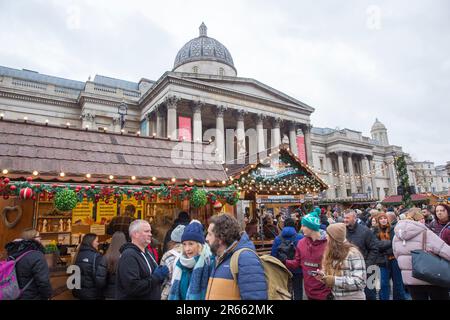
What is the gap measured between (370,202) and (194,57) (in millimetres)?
28490

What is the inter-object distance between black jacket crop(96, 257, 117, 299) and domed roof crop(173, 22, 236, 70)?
34.1m

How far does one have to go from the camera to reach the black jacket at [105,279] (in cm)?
382

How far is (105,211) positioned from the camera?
946 cm

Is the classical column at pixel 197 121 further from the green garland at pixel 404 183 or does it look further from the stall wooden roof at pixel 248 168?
the green garland at pixel 404 183

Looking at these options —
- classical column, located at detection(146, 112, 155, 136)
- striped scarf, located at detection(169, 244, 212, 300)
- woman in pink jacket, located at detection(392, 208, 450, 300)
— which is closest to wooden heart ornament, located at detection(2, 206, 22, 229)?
striped scarf, located at detection(169, 244, 212, 300)

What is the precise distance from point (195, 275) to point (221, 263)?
41 cm

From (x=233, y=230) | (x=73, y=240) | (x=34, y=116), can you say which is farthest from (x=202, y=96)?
(x=233, y=230)

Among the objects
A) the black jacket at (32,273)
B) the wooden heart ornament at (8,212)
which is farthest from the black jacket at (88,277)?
the wooden heart ornament at (8,212)

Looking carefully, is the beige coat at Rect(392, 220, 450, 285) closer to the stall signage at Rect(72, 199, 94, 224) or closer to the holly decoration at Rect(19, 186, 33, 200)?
the holly decoration at Rect(19, 186, 33, 200)

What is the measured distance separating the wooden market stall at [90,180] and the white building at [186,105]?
12606 millimetres

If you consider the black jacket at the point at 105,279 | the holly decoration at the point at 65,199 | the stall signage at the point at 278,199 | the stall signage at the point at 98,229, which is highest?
the stall signage at the point at 278,199

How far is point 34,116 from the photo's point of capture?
1005 inches

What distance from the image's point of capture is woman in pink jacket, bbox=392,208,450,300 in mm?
3492
